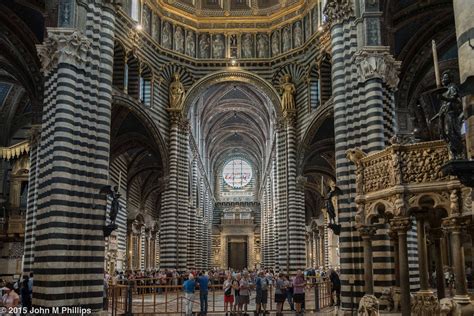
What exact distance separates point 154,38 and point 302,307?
1907cm

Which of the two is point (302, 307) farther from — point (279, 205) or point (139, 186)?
point (139, 186)

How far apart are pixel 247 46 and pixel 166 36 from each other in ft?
17.9

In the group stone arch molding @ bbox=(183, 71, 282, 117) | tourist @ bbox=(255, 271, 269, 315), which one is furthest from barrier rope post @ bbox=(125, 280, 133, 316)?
stone arch molding @ bbox=(183, 71, 282, 117)

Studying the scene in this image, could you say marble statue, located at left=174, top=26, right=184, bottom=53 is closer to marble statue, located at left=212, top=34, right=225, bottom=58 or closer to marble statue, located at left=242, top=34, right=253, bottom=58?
marble statue, located at left=212, top=34, right=225, bottom=58

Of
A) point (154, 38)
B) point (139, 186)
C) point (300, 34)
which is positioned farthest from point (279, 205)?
point (139, 186)

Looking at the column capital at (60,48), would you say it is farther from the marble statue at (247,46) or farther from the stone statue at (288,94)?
the marble statue at (247,46)

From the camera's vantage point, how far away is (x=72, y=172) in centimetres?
1645

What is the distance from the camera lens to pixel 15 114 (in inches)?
1300

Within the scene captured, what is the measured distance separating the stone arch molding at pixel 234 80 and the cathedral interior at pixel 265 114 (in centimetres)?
10

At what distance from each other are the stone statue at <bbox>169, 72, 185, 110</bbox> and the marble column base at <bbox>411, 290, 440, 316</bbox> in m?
22.8

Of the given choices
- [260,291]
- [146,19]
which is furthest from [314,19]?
[260,291]

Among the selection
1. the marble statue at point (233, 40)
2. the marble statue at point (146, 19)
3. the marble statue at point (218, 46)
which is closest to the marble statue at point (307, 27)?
the marble statue at point (233, 40)

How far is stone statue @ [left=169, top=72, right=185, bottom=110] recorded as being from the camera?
32.4 metres

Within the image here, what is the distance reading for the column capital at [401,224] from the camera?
10984 millimetres
